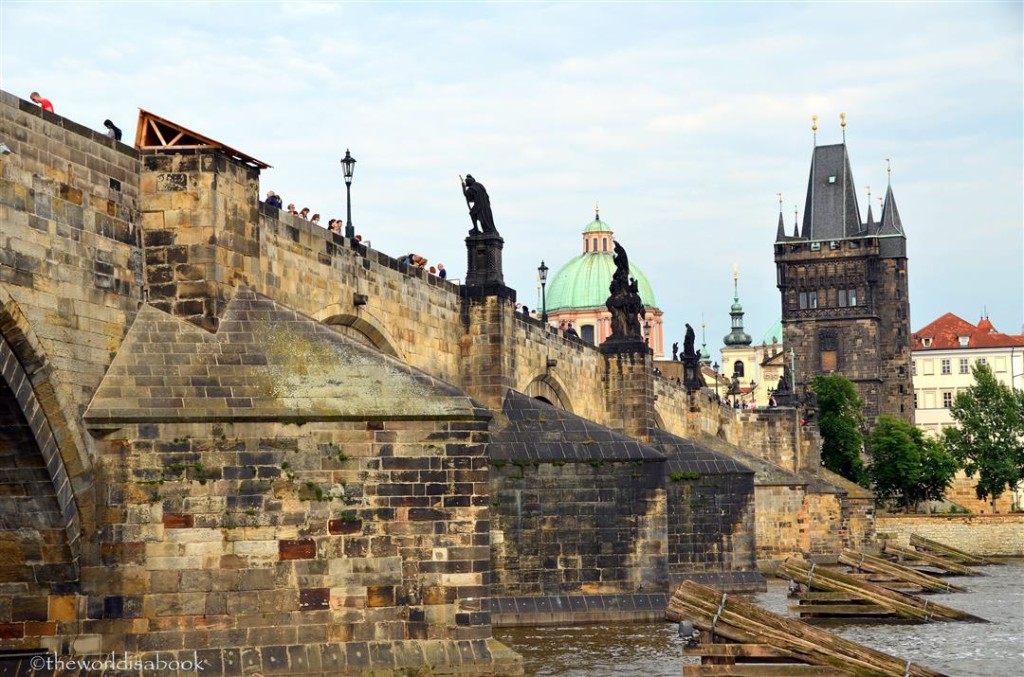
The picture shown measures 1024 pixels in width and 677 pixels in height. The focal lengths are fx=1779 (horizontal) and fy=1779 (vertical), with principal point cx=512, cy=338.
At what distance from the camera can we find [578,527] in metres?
37.8

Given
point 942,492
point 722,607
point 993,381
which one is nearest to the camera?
point 722,607

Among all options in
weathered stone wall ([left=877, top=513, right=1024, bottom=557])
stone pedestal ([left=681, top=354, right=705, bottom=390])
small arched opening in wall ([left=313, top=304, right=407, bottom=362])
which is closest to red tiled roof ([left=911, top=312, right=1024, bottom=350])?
weathered stone wall ([left=877, top=513, right=1024, bottom=557])

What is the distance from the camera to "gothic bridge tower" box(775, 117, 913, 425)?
13688cm

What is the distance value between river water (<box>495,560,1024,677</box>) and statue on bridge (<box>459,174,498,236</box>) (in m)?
9.25

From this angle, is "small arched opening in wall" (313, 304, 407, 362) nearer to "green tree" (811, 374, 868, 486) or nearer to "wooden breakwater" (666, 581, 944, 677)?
"wooden breakwater" (666, 581, 944, 677)

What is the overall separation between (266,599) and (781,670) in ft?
26.4

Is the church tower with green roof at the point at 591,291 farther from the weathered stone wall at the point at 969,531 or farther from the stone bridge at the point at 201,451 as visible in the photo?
the stone bridge at the point at 201,451

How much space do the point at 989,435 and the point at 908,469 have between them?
1301cm

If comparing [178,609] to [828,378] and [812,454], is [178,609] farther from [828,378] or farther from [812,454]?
[828,378]

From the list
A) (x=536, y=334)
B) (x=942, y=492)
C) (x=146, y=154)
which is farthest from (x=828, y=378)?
(x=146, y=154)

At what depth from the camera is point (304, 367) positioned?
76.9 feet

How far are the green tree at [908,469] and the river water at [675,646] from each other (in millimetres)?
66601

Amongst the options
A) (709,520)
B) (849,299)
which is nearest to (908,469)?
(849,299)

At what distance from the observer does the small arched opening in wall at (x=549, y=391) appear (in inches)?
1811
